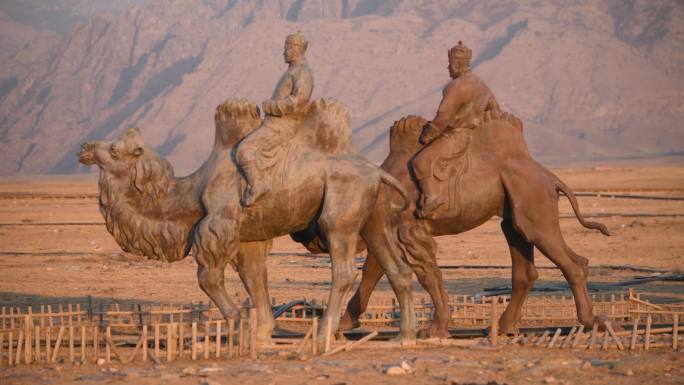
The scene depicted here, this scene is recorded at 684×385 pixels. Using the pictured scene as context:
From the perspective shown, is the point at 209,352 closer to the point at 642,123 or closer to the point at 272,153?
the point at 272,153

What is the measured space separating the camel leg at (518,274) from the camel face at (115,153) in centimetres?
435

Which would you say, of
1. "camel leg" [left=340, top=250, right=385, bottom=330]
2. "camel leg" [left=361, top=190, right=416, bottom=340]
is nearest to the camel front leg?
"camel leg" [left=361, top=190, right=416, bottom=340]

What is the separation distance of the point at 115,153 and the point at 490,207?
420 cm

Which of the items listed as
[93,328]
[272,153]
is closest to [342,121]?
[272,153]

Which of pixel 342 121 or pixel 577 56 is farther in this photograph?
pixel 577 56

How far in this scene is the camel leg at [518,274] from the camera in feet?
47.2

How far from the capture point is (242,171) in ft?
41.8

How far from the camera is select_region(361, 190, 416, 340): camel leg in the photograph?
43.4 feet

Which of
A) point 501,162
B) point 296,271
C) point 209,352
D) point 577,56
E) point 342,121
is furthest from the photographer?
point 577,56

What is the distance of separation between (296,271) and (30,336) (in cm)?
1489

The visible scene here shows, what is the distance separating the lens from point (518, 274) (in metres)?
14.5

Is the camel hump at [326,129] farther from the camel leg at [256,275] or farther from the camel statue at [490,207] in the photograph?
the camel leg at [256,275]

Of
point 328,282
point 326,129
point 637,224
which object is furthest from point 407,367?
point 637,224

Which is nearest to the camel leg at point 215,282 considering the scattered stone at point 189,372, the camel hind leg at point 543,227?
the scattered stone at point 189,372
